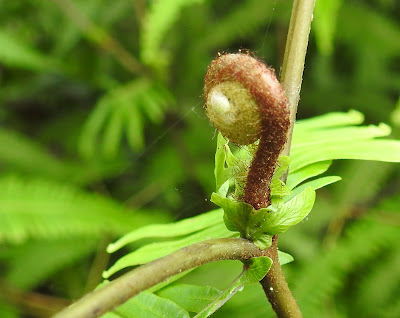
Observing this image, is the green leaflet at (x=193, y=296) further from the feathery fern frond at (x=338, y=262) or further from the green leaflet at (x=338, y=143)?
the feathery fern frond at (x=338, y=262)

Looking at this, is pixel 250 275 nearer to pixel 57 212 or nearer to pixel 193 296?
pixel 193 296

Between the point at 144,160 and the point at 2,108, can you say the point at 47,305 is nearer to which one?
the point at 144,160

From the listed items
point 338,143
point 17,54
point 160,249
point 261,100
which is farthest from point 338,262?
point 17,54

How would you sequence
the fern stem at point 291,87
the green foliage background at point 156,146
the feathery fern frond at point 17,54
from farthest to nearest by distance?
1. the feathery fern frond at point 17,54
2. the green foliage background at point 156,146
3. the fern stem at point 291,87

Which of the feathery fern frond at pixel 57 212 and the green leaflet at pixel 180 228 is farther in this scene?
the feathery fern frond at pixel 57 212

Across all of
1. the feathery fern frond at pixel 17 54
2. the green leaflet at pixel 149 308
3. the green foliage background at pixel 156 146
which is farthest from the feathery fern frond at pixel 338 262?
the feathery fern frond at pixel 17 54

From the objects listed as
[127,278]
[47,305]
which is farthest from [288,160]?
[47,305]

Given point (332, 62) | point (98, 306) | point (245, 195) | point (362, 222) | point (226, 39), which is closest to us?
point (98, 306)
